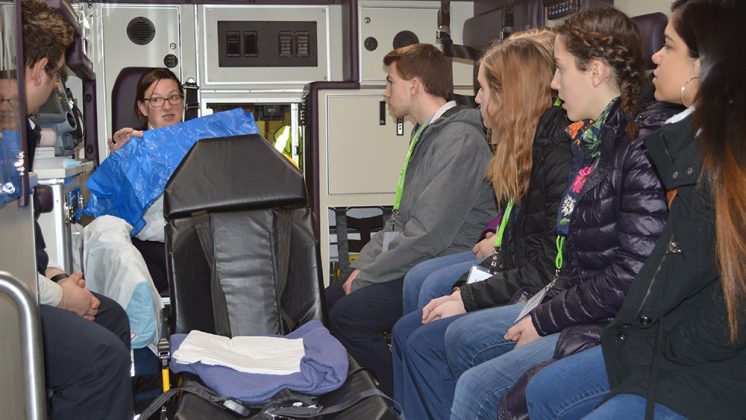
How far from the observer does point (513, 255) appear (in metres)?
2.62

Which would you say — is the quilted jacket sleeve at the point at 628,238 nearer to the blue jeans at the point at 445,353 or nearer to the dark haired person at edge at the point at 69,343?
the blue jeans at the point at 445,353

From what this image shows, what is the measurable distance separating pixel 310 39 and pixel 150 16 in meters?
1.04

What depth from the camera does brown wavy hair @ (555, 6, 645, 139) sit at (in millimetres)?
2182

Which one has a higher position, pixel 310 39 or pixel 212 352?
pixel 310 39

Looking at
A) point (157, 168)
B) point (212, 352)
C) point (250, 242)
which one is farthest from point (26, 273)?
point (157, 168)

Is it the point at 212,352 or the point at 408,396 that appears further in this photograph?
the point at 408,396

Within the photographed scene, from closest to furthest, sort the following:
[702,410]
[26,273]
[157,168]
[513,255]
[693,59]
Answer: [702,410] < [693,59] < [26,273] < [513,255] < [157,168]

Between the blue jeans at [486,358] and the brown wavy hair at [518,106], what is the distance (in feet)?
1.35

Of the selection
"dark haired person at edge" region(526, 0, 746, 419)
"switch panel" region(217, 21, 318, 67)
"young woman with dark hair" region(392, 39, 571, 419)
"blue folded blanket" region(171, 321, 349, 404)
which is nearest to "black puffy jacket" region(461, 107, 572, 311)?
"young woman with dark hair" region(392, 39, 571, 419)

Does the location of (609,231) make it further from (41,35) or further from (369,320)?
(41,35)

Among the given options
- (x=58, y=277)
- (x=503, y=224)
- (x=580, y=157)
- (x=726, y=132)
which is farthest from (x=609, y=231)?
(x=58, y=277)

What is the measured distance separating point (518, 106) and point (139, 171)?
1625 millimetres

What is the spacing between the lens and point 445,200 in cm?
304

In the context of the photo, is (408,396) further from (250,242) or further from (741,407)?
(741,407)
